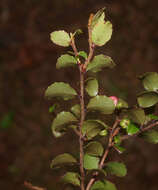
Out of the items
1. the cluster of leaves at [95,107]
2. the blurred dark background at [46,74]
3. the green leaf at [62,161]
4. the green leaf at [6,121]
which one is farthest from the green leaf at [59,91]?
the green leaf at [6,121]

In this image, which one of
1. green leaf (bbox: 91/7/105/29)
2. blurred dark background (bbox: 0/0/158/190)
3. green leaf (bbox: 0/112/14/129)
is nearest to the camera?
green leaf (bbox: 91/7/105/29)

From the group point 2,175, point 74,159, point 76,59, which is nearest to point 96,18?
point 76,59

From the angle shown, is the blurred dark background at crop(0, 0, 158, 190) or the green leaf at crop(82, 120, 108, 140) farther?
the blurred dark background at crop(0, 0, 158, 190)

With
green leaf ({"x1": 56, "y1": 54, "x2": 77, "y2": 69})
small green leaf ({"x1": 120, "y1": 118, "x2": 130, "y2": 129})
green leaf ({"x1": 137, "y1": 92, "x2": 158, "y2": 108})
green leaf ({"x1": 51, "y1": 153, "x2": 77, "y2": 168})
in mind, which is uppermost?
green leaf ({"x1": 56, "y1": 54, "x2": 77, "y2": 69})

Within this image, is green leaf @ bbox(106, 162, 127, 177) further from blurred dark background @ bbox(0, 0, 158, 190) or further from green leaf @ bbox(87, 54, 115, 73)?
blurred dark background @ bbox(0, 0, 158, 190)

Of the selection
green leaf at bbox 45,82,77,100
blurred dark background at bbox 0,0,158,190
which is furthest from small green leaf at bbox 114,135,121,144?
blurred dark background at bbox 0,0,158,190

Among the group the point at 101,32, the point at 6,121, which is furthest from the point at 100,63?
the point at 6,121

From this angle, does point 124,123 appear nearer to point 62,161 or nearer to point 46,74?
point 62,161
